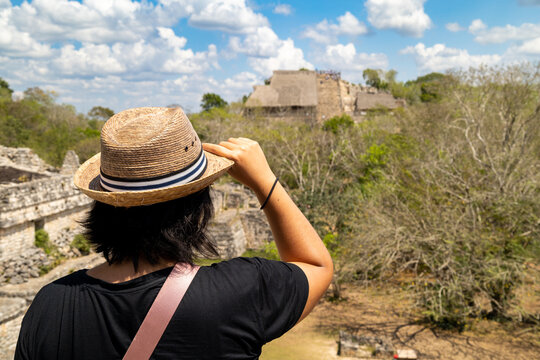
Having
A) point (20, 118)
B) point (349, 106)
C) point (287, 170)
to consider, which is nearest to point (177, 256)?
point (287, 170)

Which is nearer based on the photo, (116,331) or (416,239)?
(116,331)

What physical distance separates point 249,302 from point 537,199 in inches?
357

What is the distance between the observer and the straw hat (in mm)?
1237

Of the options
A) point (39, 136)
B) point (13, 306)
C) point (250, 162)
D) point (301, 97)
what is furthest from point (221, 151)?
point (301, 97)

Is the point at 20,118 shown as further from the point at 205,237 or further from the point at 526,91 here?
the point at 205,237

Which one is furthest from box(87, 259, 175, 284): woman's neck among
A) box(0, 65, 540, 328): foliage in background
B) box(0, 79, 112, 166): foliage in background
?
box(0, 79, 112, 166): foliage in background

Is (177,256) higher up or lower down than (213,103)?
lower down

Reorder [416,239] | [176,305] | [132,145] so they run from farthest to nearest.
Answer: [416,239], [132,145], [176,305]

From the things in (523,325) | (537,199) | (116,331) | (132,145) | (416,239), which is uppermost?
(132,145)

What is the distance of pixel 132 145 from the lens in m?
1.26

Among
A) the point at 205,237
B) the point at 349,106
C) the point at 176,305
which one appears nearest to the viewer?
the point at 176,305

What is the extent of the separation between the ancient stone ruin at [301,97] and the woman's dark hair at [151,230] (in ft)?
104

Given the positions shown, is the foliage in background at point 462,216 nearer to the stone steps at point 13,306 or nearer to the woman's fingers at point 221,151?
the stone steps at point 13,306

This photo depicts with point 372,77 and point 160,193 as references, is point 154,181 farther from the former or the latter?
point 372,77
